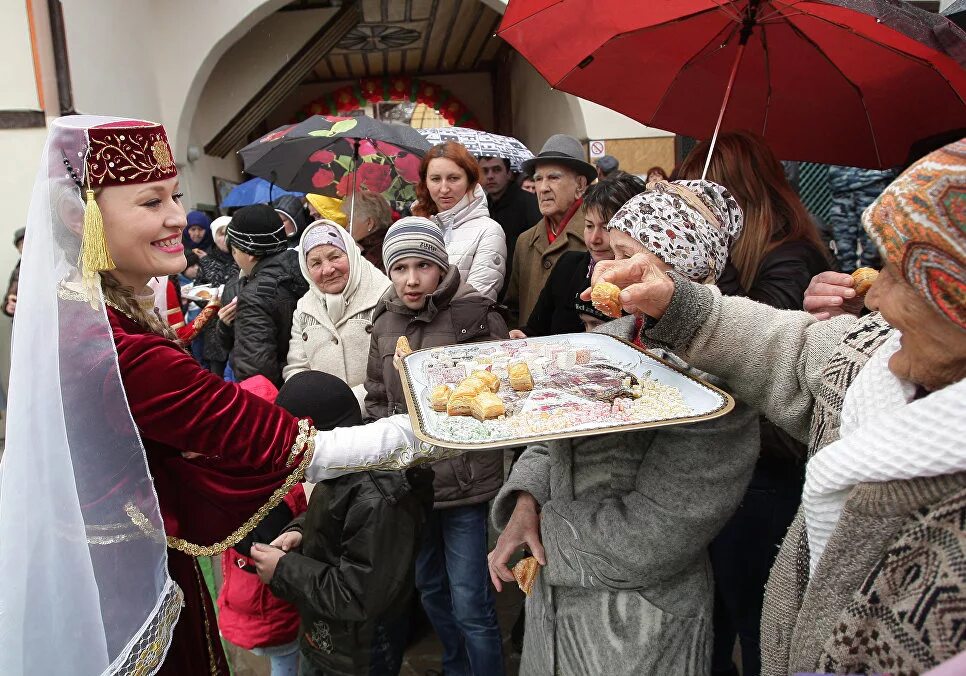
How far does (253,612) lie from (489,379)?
1.55 meters

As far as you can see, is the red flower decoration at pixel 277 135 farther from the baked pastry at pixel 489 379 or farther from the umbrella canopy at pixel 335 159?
the baked pastry at pixel 489 379

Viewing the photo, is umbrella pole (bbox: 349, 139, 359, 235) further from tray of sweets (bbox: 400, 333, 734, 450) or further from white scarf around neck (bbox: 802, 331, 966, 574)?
white scarf around neck (bbox: 802, 331, 966, 574)

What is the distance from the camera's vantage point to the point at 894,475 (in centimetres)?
91

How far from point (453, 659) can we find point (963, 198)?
2676 millimetres

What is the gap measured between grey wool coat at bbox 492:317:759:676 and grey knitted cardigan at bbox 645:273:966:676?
164mm

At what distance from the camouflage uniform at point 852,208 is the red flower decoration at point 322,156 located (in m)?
3.44

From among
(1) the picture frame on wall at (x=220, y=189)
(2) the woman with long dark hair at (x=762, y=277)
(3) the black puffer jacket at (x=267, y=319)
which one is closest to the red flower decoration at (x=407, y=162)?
(3) the black puffer jacket at (x=267, y=319)

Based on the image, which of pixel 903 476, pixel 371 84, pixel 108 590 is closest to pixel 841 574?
pixel 903 476

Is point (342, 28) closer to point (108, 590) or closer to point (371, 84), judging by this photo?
point (371, 84)

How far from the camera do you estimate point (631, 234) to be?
1648 mm

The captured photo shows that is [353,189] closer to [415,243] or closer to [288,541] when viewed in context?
[415,243]

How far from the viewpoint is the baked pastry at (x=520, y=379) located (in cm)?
151

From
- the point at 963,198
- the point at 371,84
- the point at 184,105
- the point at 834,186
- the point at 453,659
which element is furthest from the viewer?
the point at 371,84

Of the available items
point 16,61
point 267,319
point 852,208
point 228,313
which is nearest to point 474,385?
point 267,319
